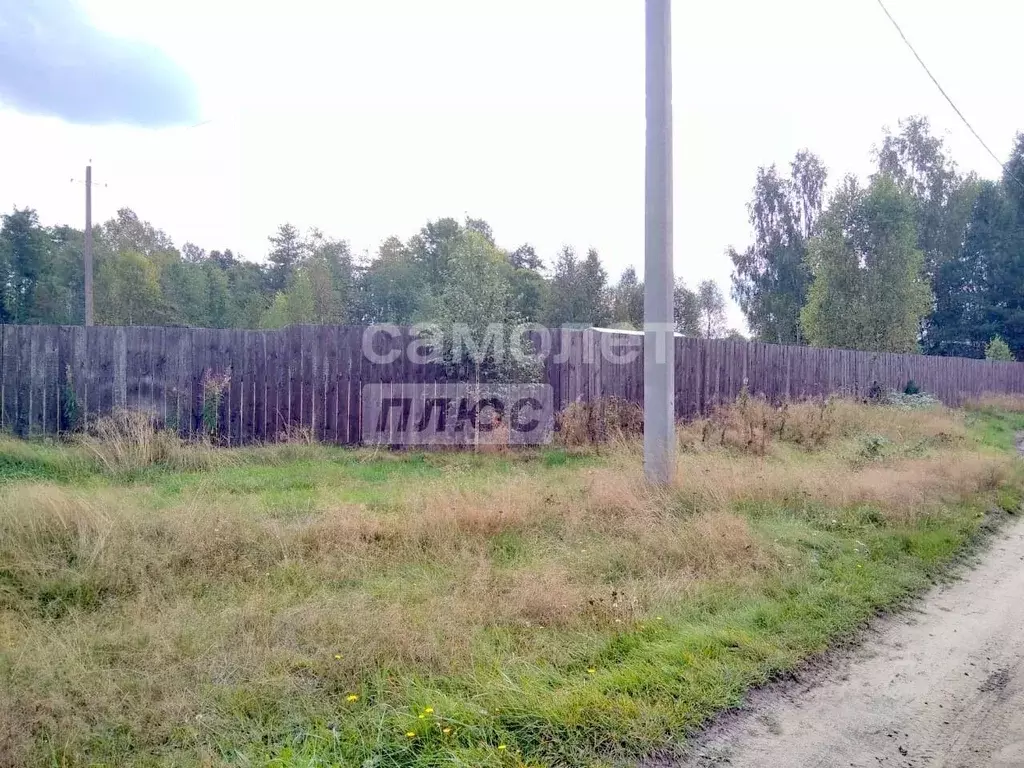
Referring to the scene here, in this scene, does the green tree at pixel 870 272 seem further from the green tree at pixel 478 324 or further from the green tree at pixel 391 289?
the green tree at pixel 478 324

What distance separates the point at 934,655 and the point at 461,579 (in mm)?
2801

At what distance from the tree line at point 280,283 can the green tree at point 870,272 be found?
23.1 ft

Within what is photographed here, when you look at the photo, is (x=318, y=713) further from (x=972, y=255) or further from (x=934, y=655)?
(x=972, y=255)

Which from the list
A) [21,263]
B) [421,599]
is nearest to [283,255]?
[21,263]

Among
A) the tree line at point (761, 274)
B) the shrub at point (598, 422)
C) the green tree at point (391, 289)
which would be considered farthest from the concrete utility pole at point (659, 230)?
the green tree at point (391, 289)

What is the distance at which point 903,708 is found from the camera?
10.9 ft

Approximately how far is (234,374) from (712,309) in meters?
44.1

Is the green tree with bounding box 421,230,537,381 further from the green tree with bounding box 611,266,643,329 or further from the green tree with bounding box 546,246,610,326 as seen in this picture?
the green tree with bounding box 546,246,610,326

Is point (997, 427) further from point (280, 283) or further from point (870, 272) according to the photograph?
point (280, 283)

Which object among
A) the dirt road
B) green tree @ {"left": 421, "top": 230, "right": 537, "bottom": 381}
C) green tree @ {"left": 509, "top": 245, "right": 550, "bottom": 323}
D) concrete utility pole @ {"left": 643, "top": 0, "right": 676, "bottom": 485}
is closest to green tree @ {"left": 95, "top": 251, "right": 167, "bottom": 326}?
green tree @ {"left": 509, "top": 245, "right": 550, "bottom": 323}

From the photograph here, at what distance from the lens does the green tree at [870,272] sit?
2811cm

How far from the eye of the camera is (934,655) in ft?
12.9

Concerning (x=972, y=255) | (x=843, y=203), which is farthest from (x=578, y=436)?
(x=972, y=255)

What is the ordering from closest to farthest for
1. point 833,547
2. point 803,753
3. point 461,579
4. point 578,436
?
point 803,753, point 461,579, point 833,547, point 578,436
